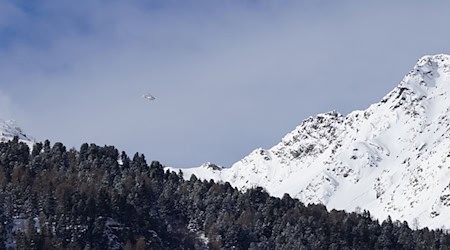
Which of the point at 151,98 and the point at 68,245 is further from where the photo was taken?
the point at 68,245

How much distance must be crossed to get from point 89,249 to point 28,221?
11.9 metres

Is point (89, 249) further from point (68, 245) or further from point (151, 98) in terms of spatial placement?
point (151, 98)

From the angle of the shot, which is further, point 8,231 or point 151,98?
point 8,231

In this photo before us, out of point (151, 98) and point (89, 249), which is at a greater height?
point (151, 98)

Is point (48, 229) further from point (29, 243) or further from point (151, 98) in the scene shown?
point (151, 98)

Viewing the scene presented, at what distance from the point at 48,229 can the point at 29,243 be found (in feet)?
25.8

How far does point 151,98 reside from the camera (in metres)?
176

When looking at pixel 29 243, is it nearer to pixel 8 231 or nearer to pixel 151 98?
pixel 8 231

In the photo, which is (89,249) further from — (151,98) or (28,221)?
(151,98)

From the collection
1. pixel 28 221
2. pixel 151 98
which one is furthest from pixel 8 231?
pixel 151 98

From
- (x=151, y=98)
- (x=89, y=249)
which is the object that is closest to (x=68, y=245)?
(x=89, y=249)

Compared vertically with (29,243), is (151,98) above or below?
above

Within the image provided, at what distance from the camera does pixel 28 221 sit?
199 metres

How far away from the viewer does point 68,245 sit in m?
199
